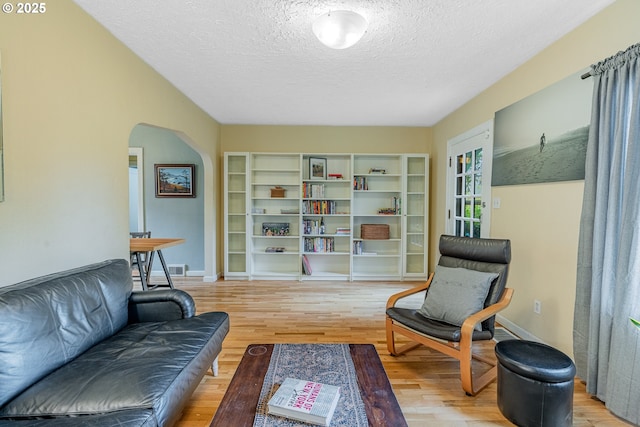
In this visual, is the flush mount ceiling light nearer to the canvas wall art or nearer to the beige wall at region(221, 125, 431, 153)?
the canvas wall art

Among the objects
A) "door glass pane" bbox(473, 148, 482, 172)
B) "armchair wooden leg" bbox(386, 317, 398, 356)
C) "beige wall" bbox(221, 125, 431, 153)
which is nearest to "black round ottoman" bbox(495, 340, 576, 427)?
"armchair wooden leg" bbox(386, 317, 398, 356)

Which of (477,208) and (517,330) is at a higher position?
(477,208)

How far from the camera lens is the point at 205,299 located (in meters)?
3.62

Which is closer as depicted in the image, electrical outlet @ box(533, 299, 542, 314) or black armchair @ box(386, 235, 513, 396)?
black armchair @ box(386, 235, 513, 396)

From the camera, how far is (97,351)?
5.02 feet

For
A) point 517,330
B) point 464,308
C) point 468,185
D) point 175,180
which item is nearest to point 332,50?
point 464,308

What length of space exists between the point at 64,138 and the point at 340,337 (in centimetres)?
255

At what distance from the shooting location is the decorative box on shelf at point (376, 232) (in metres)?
4.49

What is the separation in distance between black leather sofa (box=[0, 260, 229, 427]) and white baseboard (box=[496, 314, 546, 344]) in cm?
255

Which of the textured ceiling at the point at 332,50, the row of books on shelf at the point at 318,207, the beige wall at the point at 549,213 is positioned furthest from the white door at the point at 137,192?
the beige wall at the point at 549,213

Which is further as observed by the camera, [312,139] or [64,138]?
[312,139]

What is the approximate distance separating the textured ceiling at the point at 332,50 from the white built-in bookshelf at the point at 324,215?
1.19 m

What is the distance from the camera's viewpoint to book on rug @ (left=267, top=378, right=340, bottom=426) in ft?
3.60

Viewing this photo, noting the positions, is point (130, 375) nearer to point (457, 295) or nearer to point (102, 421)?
point (102, 421)
